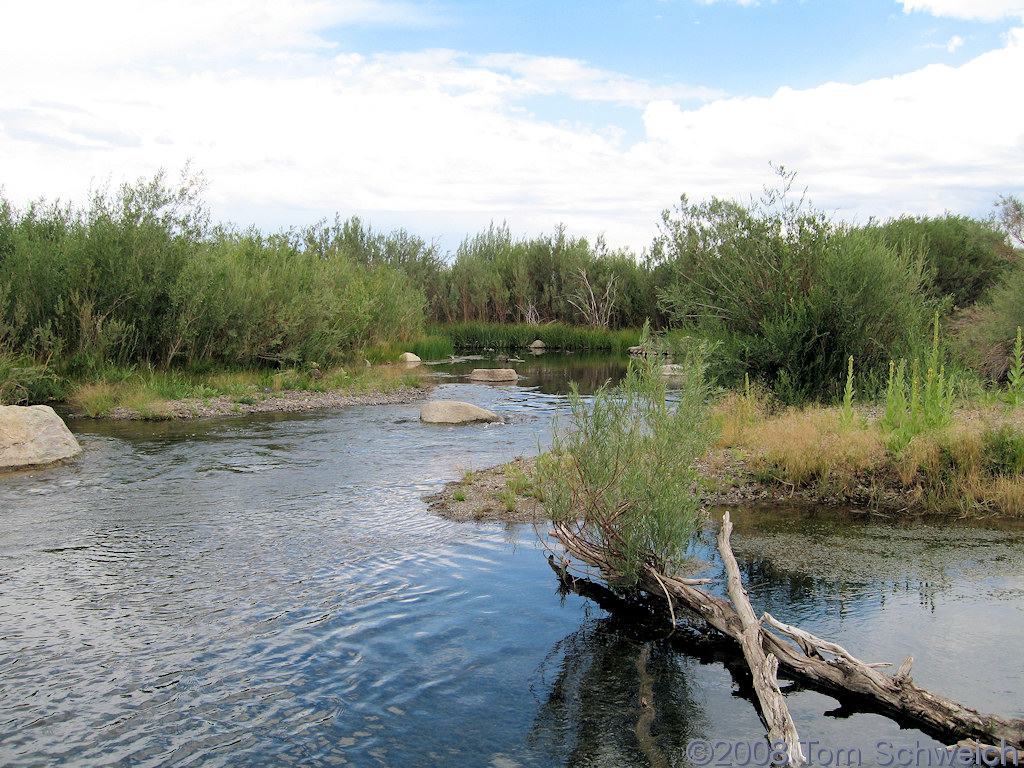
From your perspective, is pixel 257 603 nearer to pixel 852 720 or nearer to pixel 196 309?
pixel 852 720

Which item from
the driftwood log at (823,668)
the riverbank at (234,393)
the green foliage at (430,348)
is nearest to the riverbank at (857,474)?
the driftwood log at (823,668)

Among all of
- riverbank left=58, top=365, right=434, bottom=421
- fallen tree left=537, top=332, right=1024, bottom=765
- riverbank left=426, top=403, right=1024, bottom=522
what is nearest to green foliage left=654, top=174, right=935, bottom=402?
riverbank left=426, top=403, right=1024, bottom=522

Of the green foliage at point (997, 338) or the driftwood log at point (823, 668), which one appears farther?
the green foliage at point (997, 338)

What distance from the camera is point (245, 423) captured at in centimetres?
1580

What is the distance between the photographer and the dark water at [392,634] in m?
4.50

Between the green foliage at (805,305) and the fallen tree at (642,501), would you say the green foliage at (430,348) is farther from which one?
the fallen tree at (642,501)

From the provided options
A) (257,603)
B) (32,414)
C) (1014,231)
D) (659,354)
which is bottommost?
(257,603)

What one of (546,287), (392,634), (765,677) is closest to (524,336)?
(546,287)

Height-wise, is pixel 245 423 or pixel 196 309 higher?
pixel 196 309

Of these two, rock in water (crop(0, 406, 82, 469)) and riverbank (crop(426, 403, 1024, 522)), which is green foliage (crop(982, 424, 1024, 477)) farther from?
rock in water (crop(0, 406, 82, 469))

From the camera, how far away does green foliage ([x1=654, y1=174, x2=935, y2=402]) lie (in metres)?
13.1

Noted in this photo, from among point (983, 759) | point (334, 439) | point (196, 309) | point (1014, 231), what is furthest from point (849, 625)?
point (1014, 231)

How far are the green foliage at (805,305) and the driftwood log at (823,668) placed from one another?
25.4ft

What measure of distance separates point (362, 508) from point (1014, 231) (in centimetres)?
2397
